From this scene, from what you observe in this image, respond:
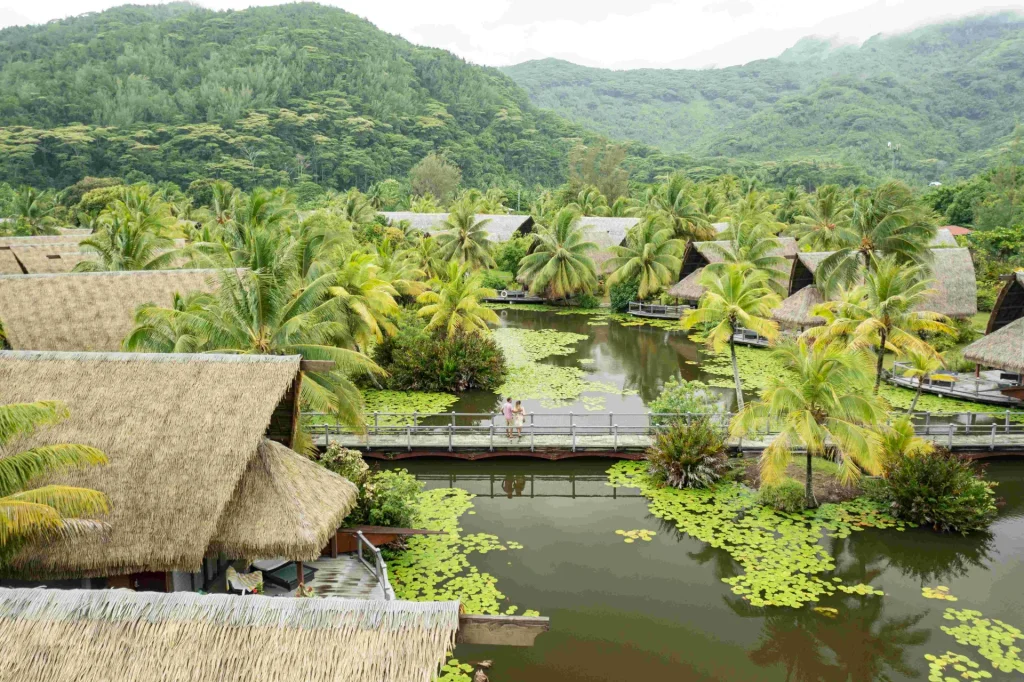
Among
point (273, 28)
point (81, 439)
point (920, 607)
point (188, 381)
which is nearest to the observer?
point (81, 439)

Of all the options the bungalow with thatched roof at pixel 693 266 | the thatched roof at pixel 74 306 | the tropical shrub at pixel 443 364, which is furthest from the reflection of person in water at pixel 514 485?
the bungalow with thatched roof at pixel 693 266

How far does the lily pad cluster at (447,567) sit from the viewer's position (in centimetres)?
1252

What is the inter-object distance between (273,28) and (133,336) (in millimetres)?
148021

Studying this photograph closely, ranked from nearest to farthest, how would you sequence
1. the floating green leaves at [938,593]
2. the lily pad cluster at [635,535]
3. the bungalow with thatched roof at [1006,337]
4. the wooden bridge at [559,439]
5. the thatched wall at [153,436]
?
the thatched wall at [153,436]
the floating green leaves at [938,593]
the lily pad cluster at [635,535]
the wooden bridge at [559,439]
the bungalow with thatched roof at [1006,337]

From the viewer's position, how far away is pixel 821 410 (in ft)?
50.1

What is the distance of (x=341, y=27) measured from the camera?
495 ft

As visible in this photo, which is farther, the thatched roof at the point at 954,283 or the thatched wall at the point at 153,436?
the thatched roof at the point at 954,283

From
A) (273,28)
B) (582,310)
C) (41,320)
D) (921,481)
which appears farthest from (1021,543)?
(273,28)

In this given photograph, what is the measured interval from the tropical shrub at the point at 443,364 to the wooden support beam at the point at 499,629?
18.9 meters

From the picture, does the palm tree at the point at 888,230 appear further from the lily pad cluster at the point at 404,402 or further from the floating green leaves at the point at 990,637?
the floating green leaves at the point at 990,637

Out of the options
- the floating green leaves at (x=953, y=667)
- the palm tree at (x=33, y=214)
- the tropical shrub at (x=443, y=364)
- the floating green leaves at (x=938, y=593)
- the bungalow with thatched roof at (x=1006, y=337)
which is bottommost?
the floating green leaves at (x=938, y=593)

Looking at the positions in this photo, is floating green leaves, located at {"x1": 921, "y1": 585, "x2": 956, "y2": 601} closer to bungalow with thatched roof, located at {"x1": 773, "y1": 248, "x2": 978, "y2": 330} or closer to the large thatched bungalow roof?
the large thatched bungalow roof

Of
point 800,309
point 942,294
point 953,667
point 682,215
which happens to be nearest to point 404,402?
point 953,667

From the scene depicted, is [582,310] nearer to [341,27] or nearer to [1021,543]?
[1021,543]
